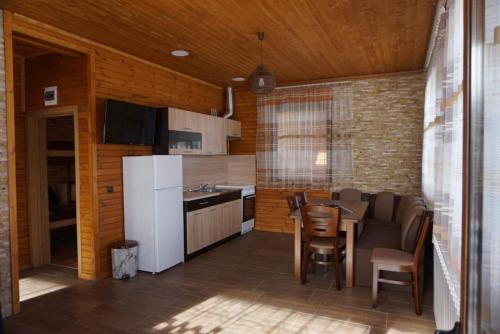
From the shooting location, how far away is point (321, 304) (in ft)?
11.1

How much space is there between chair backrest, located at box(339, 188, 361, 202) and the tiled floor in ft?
5.47

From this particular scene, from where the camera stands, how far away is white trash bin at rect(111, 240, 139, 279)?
13.3ft

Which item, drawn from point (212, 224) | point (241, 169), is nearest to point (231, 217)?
point (212, 224)

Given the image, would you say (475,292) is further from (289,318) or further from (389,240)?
(389,240)

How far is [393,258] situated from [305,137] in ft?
11.1

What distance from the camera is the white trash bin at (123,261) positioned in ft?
13.3

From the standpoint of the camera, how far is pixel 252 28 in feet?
11.7

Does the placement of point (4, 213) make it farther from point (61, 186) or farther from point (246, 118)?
point (246, 118)

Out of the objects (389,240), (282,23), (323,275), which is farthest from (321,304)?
(282,23)

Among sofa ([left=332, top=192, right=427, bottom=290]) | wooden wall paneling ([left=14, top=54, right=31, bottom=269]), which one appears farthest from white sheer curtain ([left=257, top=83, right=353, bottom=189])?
wooden wall paneling ([left=14, top=54, right=31, bottom=269])

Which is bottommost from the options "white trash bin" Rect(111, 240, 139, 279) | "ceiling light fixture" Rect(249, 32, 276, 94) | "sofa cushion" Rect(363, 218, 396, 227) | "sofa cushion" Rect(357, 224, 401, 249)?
"white trash bin" Rect(111, 240, 139, 279)

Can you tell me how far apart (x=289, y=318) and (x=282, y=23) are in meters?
2.94

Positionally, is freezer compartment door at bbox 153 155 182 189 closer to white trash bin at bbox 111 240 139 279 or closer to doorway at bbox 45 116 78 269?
white trash bin at bbox 111 240 139 279

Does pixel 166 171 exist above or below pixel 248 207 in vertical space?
above
